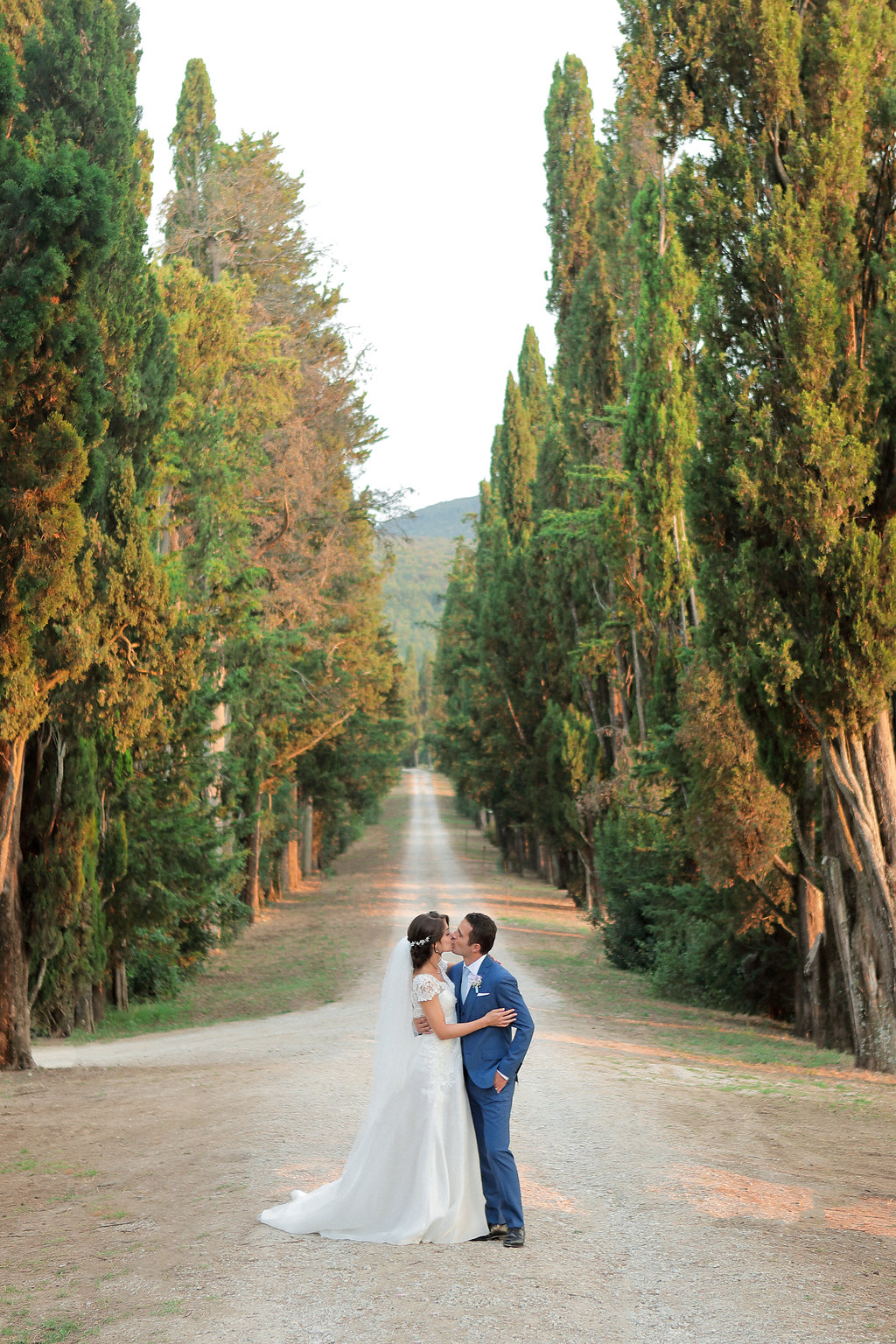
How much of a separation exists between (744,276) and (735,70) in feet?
8.39

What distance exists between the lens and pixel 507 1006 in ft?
18.9

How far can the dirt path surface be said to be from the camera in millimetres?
4781

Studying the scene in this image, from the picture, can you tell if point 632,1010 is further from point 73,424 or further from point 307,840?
point 307,840

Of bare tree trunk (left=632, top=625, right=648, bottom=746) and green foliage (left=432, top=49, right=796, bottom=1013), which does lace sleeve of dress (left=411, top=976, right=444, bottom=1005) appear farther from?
bare tree trunk (left=632, top=625, right=648, bottom=746)

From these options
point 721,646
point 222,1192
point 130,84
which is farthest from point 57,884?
point 130,84

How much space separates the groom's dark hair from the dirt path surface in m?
1.43

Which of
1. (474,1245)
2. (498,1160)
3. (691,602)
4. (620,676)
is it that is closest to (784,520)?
(498,1160)

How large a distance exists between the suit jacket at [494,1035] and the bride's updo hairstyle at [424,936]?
0.28 m

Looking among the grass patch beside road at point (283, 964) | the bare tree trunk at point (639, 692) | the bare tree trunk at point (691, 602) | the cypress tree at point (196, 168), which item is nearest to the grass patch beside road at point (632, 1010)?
the grass patch beside road at point (283, 964)

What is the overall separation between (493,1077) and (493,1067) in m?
0.05

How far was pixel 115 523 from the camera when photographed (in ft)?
41.0

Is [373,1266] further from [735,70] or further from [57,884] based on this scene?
→ [735,70]

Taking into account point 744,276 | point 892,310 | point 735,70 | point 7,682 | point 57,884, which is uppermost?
point 735,70

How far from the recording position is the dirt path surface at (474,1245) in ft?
15.7
